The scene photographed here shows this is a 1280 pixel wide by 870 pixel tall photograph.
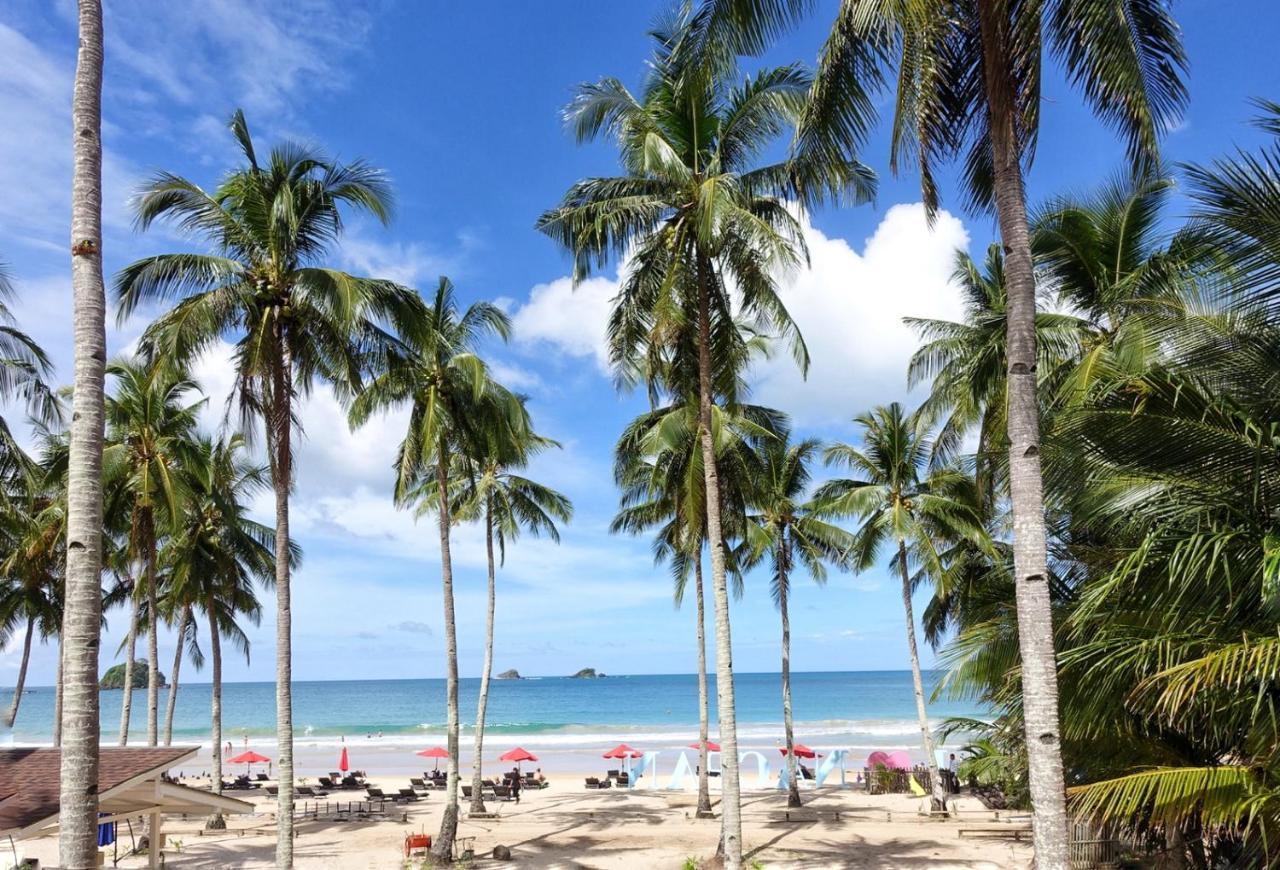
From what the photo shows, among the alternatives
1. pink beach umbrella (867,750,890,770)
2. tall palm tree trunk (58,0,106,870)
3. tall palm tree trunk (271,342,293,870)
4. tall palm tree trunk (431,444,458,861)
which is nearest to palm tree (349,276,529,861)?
tall palm tree trunk (431,444,458,861)

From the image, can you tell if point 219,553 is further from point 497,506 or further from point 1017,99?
point 1017,99

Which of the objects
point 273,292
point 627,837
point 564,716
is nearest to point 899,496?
point 627,837

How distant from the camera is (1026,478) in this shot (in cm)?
695

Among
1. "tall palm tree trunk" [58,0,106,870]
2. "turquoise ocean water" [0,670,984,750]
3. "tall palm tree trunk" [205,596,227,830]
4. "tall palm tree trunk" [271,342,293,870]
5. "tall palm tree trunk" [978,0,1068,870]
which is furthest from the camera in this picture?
"turquoise ocean water" [0,670,984,750]

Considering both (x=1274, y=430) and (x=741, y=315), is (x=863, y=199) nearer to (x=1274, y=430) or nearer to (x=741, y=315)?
(x=741, y=315)

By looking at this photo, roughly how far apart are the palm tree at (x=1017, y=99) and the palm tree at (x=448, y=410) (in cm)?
1050

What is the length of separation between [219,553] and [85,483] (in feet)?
69.4

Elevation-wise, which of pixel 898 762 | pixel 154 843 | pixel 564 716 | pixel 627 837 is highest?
pixel 154 843

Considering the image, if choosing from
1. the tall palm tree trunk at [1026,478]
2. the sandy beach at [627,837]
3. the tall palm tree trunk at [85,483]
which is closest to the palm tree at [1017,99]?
the tall palm tree trunk at [1026,478]

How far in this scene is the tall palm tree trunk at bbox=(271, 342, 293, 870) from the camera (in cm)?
1255

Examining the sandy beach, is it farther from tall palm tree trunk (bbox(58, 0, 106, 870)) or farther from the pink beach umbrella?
tall palm tree trunk (bbox(58, 0, 106, 870))

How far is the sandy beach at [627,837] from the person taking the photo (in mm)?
17234

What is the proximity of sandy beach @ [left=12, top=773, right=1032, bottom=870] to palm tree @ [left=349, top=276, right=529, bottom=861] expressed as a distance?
8.87 feet

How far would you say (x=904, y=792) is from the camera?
2792 centimetres
